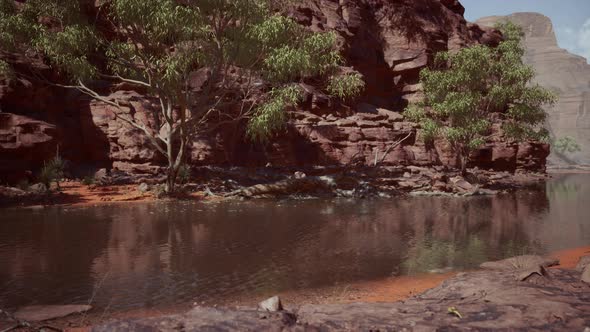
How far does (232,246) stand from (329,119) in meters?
20.8

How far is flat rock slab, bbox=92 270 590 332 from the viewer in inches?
132

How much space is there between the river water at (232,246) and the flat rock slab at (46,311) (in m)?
0.26

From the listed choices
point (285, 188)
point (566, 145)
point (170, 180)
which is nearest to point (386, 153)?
point (285, 188)

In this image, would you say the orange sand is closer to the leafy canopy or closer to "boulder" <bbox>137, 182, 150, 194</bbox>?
the leafy canopy

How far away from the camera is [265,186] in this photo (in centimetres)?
1923

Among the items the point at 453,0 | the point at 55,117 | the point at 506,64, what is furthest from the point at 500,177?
the point at 55,117

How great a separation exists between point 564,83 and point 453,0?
13158 centimetres

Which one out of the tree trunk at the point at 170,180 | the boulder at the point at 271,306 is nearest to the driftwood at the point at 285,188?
the tree trunk at the point at 170,180

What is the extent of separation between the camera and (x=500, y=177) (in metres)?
29.9

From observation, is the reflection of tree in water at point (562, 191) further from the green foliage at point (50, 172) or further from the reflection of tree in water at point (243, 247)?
the green foliage at point (50, 172)

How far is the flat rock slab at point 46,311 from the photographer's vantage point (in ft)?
14.5

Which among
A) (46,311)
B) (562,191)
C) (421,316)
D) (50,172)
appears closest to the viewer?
(421,316)

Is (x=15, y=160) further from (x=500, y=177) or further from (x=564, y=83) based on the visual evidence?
(x=564, y=83)

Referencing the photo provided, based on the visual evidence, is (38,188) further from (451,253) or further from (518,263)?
(518,263)
